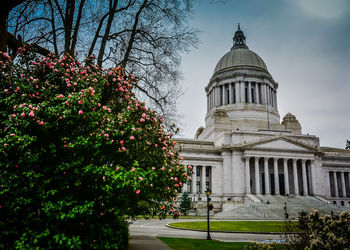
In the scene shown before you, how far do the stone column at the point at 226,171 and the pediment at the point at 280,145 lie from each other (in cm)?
457

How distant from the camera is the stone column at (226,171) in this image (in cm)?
5728

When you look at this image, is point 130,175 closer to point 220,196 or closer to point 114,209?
point 114,209

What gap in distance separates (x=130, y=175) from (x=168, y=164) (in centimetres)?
310

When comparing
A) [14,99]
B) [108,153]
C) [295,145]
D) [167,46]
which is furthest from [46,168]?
A: [295,145]

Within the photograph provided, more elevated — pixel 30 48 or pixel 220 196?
pixel 30 48

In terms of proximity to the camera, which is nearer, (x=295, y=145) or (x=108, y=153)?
(x=108, y=153)

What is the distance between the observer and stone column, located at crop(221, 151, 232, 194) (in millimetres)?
57281

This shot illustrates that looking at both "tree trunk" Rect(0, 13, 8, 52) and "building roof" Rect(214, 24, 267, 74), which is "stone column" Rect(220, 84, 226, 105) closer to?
"building roof" Rect(214, 24, 267, 74)

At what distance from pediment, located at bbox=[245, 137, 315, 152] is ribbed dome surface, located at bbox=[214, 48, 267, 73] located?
93.9 feet

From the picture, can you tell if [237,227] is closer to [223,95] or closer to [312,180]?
[312,180]

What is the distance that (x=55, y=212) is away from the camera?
7336 mm

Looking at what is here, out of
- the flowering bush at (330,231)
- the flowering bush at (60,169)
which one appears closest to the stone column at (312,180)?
the flowering bush at (330,231)

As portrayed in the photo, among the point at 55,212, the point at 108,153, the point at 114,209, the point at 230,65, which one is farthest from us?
the point at 230,65

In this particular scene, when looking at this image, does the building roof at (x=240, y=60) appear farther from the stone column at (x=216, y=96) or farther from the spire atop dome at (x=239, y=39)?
the stone column at (x=216, y=96)
